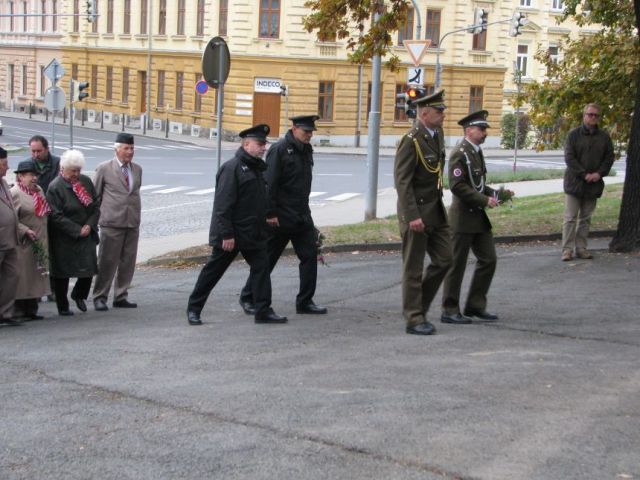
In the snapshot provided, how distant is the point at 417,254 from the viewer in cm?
917

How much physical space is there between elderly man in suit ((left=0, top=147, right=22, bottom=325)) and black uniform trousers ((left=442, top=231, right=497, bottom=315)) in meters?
3.98

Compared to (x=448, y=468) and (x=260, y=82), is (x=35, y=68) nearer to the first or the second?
(x=260, y=82)

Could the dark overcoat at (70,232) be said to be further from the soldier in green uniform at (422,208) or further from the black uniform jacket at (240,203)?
the soldier in green uniform at (422,208)

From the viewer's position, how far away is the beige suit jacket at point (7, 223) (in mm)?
10336

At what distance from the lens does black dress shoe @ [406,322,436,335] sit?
9.13 metres

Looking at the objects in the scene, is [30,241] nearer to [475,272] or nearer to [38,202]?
[38,202]

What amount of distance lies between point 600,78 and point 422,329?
10.3m

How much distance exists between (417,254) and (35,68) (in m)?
72.0

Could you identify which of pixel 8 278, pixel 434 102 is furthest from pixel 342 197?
pixel 434 102

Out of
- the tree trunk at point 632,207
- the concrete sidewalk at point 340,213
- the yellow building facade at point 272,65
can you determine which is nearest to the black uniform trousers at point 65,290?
the concrete sidewalk at point 340,213

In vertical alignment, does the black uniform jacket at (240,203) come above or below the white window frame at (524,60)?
below

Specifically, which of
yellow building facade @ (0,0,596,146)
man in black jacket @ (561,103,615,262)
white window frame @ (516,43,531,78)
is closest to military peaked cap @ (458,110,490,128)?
man in black jacket @ (561,103,615,262)

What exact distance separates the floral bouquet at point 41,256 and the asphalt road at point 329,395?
0.53 metres

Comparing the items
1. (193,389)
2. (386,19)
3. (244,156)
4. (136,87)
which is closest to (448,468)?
(193,389)
